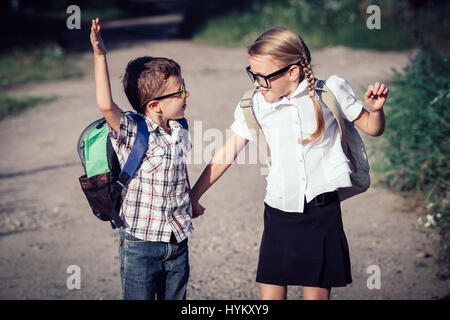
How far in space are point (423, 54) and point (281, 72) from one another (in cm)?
343

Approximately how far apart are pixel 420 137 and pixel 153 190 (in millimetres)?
3098

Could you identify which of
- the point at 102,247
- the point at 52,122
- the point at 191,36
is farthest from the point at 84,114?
the point at 191,36

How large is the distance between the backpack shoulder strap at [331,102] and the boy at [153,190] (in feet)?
2.00

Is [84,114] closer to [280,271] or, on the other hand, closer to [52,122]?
[52,122]

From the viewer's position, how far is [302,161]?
234cm

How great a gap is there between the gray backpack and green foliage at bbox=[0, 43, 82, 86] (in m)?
9.69

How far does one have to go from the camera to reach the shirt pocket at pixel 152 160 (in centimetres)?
233

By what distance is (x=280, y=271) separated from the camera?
2424 mm

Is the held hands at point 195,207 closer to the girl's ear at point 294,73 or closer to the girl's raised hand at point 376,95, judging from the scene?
the girl's ear at point 294,73

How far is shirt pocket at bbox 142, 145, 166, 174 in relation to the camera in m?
2.33

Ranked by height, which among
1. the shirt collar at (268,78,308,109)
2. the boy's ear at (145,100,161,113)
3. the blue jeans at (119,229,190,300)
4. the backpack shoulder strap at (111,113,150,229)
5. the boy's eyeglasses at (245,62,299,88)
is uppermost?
the boy's eyeglasses at (245,62,299,88)
